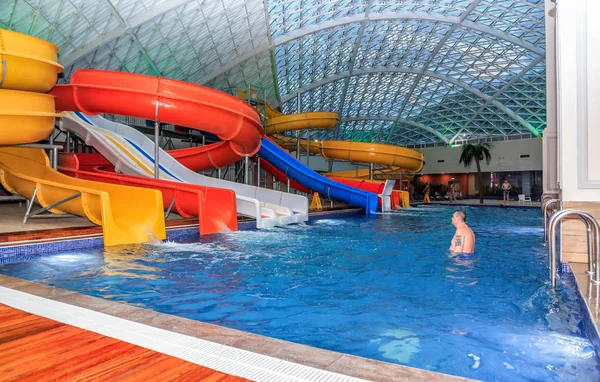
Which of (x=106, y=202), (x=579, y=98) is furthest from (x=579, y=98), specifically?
(x=106, y=202)

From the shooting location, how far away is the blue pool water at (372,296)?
2.58 metres

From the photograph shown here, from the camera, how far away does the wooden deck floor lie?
1.67m

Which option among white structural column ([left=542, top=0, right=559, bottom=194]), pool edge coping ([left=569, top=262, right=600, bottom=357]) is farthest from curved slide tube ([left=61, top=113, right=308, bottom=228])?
A: pool edge coping ([left=569, top=262, right=600, bottom=357])

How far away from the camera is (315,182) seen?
1538 cm

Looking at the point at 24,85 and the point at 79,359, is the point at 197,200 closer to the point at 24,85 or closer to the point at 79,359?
the point at 24,85

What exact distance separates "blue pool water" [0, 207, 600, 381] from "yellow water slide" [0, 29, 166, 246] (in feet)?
1.66

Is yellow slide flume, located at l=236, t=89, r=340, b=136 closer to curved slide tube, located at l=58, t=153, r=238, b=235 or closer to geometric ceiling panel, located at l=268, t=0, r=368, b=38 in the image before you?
geometric ceiling panel, located at l=268, t=0, r=368, b=38

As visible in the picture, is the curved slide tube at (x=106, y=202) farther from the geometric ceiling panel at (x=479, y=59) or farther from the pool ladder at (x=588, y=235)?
the geometric ceiling panel at (x=479, y=59)

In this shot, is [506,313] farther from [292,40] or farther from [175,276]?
[292,40]

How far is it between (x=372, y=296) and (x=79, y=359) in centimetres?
270

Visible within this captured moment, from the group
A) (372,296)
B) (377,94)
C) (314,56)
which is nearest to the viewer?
(372,296)

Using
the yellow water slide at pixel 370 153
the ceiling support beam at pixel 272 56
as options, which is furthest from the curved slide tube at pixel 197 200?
the ceiling support beam at pixel 272 56

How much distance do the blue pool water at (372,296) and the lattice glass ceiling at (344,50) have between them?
13694mm

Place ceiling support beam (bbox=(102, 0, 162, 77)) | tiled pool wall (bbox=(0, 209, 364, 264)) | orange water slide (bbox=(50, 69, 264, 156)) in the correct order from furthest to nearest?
ceiling support beam (bbox=(102, 0, 162, 77)) < orange water slide (bbox=(50, 69, 264, 156)) < tiled pool wall (bbox=(0, 209, 364, 264))
